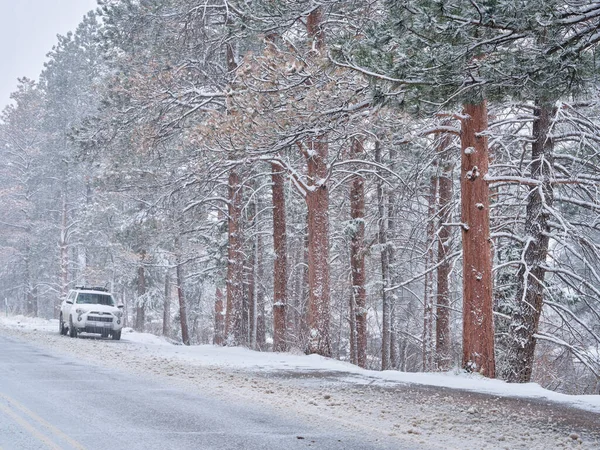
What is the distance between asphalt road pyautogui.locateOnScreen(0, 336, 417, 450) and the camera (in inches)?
266

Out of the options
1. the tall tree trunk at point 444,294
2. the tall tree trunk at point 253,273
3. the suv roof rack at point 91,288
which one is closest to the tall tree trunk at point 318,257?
the tall tree trunk at point 444,294

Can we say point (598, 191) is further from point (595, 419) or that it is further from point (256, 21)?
point (256, 21)

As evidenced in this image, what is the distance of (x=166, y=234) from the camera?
27734 mm

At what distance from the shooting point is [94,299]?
26359 millimetres

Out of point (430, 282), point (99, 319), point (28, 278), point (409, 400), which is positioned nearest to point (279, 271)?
point (430, 282)

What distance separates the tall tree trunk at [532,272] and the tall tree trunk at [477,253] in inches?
71.3

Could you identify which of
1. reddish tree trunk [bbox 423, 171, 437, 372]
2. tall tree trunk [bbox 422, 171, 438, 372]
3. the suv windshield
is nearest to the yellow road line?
reddish tree trunk [bbox 423, 171, 437, 372]

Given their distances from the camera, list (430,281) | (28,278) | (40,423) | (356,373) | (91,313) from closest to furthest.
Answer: (40,423) < (356,373) < (430,281) < (91,313) < (28,278)

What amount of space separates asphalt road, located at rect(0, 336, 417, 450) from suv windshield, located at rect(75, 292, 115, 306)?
1463 centimetres

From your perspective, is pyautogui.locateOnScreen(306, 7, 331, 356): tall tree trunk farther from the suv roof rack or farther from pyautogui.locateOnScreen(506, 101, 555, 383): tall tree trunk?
the suv roof rack

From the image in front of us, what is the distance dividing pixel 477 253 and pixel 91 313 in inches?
685

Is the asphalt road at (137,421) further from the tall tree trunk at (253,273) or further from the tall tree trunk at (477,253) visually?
the tall tree trunk at (253,273)

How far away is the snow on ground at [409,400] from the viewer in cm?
754

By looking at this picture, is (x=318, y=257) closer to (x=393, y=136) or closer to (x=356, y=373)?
(x=393, y=136)
